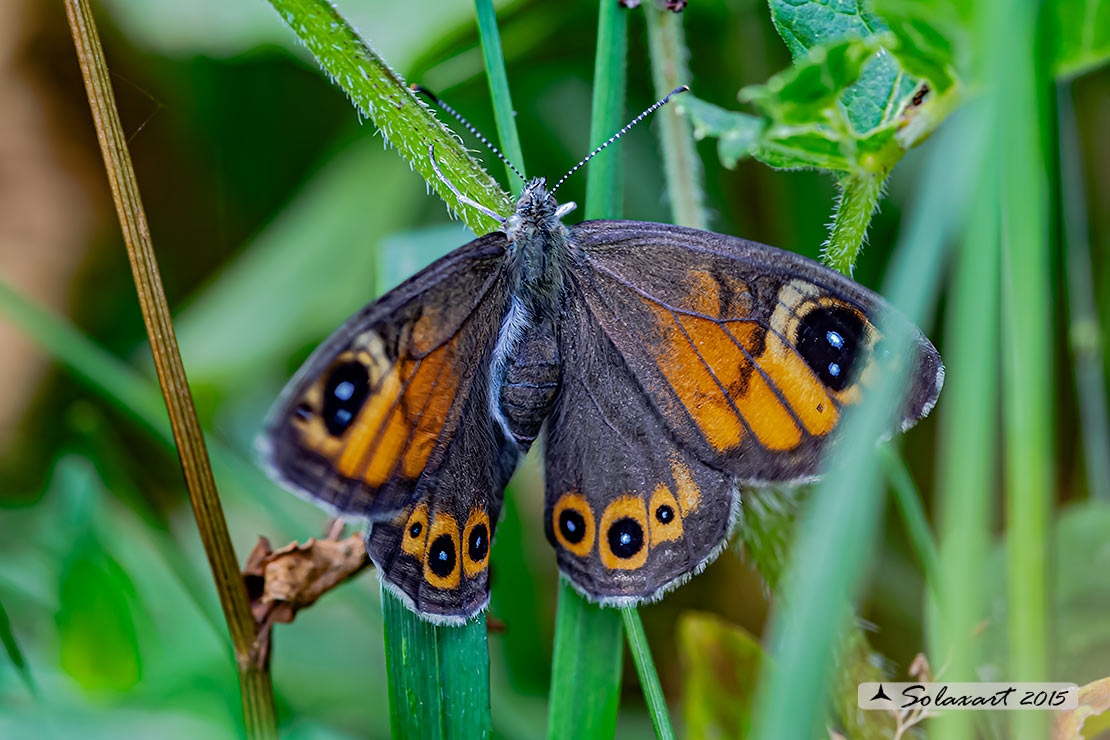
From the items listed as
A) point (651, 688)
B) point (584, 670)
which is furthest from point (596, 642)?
point (651, 688)

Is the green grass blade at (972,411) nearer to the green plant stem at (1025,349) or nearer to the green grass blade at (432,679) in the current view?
the green plant stem at (1025,349)

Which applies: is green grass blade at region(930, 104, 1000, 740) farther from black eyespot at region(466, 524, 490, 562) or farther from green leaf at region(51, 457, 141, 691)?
green leaf at region(51, 457, 141, 691)

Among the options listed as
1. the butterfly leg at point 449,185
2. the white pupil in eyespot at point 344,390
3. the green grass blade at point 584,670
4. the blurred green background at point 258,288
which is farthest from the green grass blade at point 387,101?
the green grass blade at point 584,670

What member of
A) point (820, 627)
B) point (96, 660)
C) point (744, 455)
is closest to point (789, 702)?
point (820, 627)

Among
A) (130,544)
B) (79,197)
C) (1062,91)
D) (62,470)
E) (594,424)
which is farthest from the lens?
(79,197)

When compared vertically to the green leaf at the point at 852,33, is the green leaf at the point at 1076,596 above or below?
below

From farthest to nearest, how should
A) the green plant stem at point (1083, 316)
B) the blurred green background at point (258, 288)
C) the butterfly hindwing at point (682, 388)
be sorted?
1. the green plant stem at point (1083, 316)
2. the blurred green background at point (258, 288)
3. the butterfly hindwing at point (682, 388)

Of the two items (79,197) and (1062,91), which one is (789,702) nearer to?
(1062,91)

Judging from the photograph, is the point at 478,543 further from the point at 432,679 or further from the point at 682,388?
the point at 682,388

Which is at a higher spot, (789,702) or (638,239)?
(638,239)
